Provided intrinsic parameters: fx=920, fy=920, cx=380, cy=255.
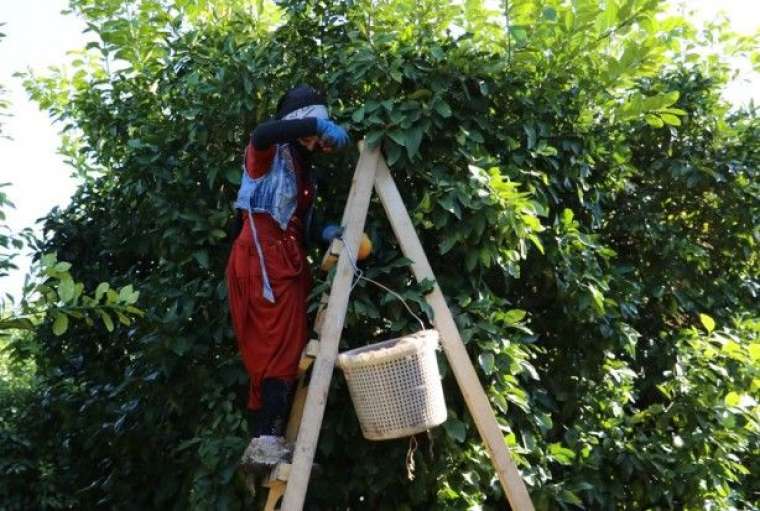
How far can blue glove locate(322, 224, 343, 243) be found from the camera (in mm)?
3416

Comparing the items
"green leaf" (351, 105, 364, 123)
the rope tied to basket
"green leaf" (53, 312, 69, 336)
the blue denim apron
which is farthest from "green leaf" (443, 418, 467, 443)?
"green leaf" (53, 312, 69, 336)

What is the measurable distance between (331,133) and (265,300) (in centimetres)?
66

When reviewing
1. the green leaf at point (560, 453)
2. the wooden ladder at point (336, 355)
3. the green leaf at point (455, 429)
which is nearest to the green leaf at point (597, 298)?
the green leaf at point (560, 453)

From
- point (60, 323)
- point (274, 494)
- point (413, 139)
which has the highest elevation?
point (60, 323)

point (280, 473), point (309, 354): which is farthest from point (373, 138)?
point (280, 473)

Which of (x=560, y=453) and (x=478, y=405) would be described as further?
(x=560, y=453)

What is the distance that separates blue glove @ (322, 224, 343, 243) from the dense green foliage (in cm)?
20

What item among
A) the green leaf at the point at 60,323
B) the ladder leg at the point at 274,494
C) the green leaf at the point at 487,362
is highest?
the green leaf at the point at 60,323

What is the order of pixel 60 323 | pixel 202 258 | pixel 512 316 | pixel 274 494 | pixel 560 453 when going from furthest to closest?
pixel 202 258 < pixel 560 453 < pixel 512 316 < pixel 274 494 < pixel 60 323

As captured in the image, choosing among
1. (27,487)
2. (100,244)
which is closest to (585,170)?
(100,244)

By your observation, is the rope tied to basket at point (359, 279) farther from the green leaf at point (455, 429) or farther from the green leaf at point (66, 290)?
the green leaf at point (66, 290)

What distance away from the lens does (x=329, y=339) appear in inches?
129

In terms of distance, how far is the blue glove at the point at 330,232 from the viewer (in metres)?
3.42

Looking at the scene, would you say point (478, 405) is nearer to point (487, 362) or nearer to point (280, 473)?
point (487, 362)
